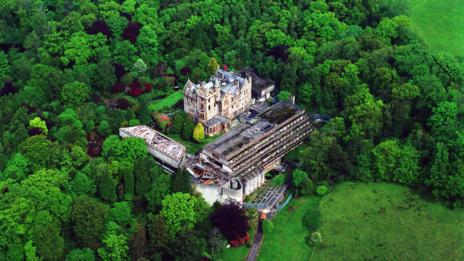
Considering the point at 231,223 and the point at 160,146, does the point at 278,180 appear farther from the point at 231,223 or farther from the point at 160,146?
the point at 160,146

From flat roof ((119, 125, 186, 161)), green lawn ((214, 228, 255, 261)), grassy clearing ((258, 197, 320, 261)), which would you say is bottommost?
green lawn ((214, 228, 255, 261))

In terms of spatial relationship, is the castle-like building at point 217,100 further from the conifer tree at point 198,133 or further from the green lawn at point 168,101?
the green lawn at point 168,101

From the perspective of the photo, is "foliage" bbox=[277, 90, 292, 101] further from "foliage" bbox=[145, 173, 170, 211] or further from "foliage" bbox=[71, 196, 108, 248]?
"foliage" bbox=[71, 196, 108, 248]

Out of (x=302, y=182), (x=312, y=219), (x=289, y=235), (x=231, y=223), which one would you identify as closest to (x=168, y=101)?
(x=302, y=182)

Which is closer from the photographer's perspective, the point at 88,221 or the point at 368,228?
the point at 88,221

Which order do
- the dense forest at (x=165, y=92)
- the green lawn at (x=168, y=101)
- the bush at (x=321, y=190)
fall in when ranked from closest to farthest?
the dense forest at (x=165, y=92) < the bush at (x=321, y=190) < the green lawn at (x=168, y=101)

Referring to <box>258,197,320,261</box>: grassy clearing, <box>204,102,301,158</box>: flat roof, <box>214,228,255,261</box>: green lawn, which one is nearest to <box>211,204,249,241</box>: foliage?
<box>214,228,255,261</box>: green lawn

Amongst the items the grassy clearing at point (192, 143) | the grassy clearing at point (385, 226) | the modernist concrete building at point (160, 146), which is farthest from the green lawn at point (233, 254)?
the grassy clearing at point (192, 143)
